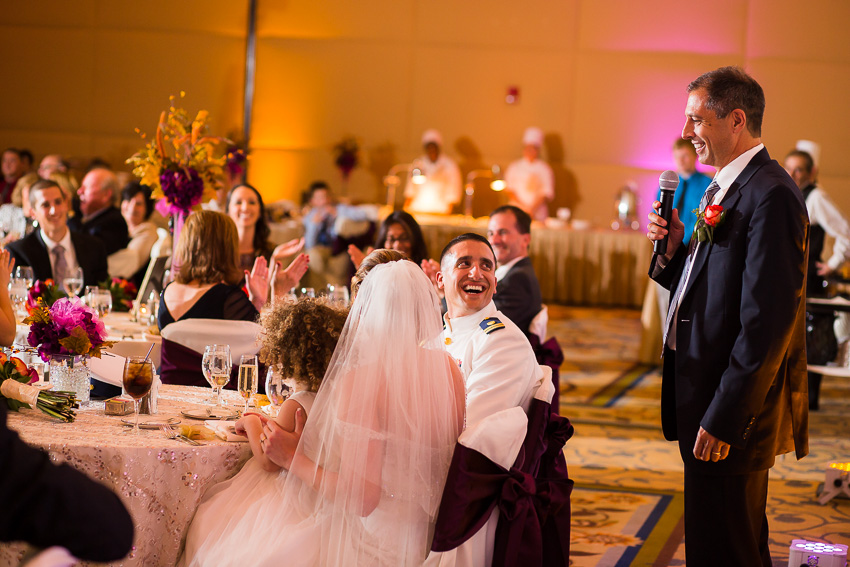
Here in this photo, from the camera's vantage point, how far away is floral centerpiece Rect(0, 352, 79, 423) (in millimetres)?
2473

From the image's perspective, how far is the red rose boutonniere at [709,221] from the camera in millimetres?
2453

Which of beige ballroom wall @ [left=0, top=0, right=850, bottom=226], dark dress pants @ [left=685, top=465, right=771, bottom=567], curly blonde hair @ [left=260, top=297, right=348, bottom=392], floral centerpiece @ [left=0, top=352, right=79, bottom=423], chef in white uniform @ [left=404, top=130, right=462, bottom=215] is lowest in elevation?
dark dress pants @ [left=685, top=465, right=771, bottom=567]

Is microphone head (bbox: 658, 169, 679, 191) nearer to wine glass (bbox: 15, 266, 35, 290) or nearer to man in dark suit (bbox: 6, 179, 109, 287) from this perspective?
wine glass (bbox: 15, 266, 35, 290)

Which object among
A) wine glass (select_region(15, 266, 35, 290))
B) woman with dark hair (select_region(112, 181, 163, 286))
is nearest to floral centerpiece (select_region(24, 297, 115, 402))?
wine glass (select_region(15, 266, 35, 290))

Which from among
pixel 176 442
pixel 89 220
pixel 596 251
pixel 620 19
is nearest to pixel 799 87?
pixel 620 19

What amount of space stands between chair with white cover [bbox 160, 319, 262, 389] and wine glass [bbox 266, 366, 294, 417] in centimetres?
60

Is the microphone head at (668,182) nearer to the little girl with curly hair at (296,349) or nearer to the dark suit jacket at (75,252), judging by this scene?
the little girl with curly hair at (296,349)

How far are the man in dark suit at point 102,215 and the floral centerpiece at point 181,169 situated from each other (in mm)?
1650

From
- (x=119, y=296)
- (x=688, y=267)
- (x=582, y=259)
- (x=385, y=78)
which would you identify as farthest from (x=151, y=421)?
(x=385, y=78)

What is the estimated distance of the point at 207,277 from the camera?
3.71 meters

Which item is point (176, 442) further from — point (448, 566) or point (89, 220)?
point (89, 220)

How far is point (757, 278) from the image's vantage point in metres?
2.32

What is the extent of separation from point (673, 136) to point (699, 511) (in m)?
10.4

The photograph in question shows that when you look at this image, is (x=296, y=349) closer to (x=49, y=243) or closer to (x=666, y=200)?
(x=666, y=200)
